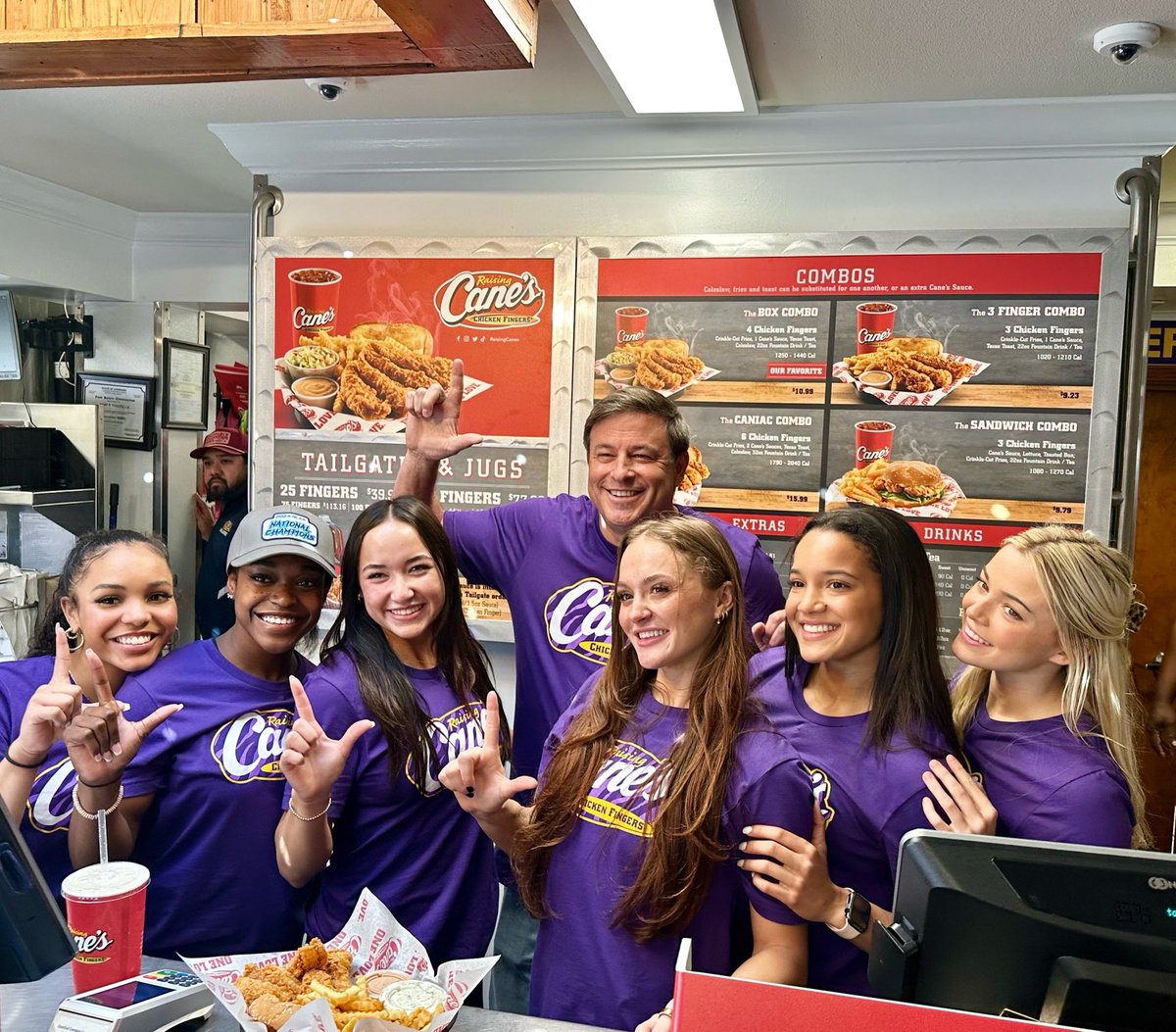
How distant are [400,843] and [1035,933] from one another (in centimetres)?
118

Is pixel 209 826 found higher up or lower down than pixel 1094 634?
lower down

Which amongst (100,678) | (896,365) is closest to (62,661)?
(100,678)

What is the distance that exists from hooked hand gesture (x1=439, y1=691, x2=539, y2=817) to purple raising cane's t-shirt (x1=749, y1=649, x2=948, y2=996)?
48 cm

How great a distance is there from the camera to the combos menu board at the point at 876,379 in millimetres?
3100

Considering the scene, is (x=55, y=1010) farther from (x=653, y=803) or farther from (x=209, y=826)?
(x=653, y=803)

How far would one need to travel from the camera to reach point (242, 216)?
16.5 ft

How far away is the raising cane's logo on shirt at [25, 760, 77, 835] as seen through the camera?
68.6 inches

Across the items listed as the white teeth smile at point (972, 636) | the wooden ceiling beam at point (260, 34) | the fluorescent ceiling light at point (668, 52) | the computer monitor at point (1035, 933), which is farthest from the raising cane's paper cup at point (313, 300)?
the computer monitor at point (1035, 933)

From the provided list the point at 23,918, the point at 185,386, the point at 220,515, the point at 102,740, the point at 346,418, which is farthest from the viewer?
the point at 185,386

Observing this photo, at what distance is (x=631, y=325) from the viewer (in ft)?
11.1

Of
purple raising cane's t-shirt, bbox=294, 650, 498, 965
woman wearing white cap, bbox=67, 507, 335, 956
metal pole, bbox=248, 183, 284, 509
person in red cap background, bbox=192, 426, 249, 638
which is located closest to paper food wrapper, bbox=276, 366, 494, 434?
metal pole, bbox=248, 183, 284, 509

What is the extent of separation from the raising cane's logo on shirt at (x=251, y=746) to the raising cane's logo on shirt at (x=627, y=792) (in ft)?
2.01

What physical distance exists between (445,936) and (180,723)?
62 cm

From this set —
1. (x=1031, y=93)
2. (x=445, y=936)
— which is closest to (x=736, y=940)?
(x=445, y=936)
